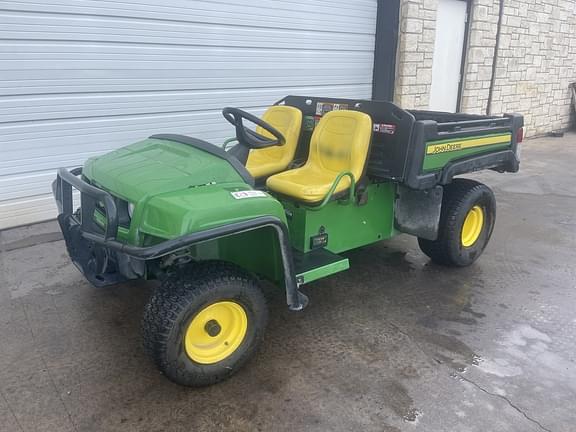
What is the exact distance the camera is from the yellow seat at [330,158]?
3115 mm

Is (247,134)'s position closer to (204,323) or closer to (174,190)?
(174,190)

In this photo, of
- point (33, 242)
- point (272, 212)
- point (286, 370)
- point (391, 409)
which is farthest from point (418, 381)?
point (33, 242)

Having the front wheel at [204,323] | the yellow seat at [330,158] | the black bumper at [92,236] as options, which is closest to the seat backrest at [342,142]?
the yellow seat at [330,158]

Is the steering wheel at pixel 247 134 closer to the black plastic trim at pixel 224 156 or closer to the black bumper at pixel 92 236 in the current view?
the black plastic trim at pixel 224 156

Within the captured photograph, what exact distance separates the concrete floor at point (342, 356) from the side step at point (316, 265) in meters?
0.37

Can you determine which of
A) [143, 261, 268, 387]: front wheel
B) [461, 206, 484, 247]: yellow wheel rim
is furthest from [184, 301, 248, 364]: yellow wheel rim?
[461, 206, 484, 247]: yellow wheel rim

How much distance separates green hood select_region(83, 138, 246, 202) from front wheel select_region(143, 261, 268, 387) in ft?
1.42

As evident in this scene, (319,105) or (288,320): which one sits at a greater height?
(319,105)

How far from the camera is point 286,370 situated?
267cm

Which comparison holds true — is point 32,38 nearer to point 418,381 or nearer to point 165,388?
point 165,388

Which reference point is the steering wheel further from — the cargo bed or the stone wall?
the stone wall

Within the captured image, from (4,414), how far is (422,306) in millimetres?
2479

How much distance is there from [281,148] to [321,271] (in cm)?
134

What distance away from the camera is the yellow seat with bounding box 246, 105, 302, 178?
3.83 metres
